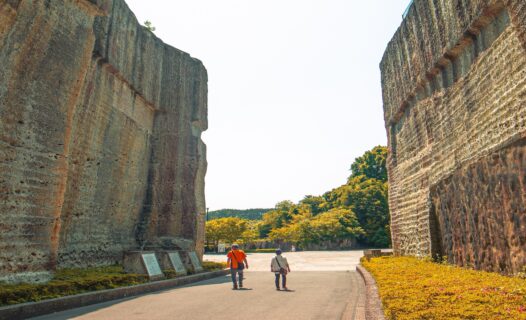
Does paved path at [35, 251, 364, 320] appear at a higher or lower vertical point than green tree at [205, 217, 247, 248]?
lower

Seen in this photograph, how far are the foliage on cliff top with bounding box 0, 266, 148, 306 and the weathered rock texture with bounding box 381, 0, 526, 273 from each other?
9.69m

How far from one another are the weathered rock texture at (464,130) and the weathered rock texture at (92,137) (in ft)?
33.8

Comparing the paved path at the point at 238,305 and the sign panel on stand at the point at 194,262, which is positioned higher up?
the sign panel on stand at the point at 194,262

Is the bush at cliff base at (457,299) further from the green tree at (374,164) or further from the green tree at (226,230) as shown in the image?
the green tree at (374,164)

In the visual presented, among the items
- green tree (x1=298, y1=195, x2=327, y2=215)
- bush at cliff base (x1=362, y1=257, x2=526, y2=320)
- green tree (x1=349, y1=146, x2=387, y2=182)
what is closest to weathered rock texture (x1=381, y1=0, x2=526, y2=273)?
bush at cliff base (x1=362, y1=257, x2=526, y2=320)

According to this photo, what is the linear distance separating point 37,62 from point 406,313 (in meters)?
9.92

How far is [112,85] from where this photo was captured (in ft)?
49.8

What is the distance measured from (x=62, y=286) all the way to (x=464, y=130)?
39.3 feet

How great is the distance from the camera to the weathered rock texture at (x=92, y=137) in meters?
9.17

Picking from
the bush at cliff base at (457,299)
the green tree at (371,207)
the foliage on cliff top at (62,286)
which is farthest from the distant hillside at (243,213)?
the bush at cliff base at (457,299)

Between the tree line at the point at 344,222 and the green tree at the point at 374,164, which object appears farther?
the green tree at the point at 374,164

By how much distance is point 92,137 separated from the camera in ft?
45.9

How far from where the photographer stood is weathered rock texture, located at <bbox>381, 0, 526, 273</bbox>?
9227 millimetres

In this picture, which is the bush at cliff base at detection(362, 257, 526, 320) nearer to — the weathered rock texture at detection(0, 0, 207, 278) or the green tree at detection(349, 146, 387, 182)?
the weathered rock texture at detection(0, 0, 207, 278)
